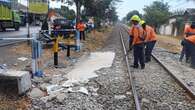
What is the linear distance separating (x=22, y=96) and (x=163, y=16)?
70314mm

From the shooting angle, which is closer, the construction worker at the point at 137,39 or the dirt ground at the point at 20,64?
the dirt ground at the point at 20,64

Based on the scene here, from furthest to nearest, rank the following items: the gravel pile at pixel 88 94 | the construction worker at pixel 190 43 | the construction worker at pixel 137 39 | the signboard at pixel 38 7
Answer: the signboard at pixel 38 7
the construction worker at pixel 190 43
the construction worker at pixel 137 39
the gravel pile at pixel 88 94

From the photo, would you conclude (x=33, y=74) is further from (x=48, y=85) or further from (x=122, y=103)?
(x=122, y=103)

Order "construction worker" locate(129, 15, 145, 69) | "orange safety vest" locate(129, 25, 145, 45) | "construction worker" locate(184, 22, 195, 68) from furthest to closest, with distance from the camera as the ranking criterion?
"construction worker" locate(184, 22, 195, 68)
"orange safety vest" locate(129, 25, 145, 45)
"construction worker" locate(129, 15, 145, 69)

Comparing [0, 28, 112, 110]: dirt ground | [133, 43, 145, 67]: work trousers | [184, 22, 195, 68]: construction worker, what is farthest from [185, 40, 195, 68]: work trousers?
[0, 28, 112, 110]: dirt ground

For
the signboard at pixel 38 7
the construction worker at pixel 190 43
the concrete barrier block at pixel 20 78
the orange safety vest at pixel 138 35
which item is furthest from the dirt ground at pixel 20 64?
the construction worker at pixel 190 43

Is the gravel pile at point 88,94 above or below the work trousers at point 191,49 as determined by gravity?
below

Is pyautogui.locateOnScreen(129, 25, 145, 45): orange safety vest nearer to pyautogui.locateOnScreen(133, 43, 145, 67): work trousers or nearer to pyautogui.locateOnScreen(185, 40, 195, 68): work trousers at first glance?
pyautogui.locateOnScreen(133, 43, 145, 67): work trousers

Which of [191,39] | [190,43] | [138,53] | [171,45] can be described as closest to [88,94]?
[138,53]

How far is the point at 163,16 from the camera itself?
75.5m

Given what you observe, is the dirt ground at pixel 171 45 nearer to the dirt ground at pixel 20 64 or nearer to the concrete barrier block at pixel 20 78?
the dirt ground at pixel 20 64

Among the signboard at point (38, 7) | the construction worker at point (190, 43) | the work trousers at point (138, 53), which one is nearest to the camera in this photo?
the work trousers at point (138, 53)

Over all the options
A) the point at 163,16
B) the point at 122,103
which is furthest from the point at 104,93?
the point at 163,16

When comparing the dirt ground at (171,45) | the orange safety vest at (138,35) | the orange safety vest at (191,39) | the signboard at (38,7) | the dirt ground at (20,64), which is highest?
the signboard at (38,7)
